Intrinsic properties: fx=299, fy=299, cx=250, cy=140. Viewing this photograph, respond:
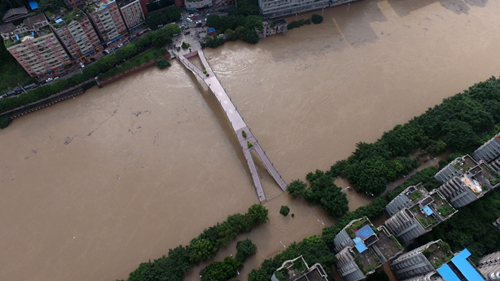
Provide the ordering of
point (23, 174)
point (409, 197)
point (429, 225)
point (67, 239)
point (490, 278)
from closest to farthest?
point (490, 278) < point (429, 225) < point (409, 197) < point (67, 239) < point (23, 174)

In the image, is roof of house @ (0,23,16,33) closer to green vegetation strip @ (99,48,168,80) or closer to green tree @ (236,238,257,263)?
green vegetation strip @ (99,48,168,80)

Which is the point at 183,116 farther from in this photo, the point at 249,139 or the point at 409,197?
the point at 409,197

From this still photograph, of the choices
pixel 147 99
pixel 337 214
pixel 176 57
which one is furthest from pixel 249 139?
pixel 176 57

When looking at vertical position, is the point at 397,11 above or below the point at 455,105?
above

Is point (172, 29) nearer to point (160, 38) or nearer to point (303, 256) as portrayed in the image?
point (160, 38)

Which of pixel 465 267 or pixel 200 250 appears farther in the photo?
pixel 200 250

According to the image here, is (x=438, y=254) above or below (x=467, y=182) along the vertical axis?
below

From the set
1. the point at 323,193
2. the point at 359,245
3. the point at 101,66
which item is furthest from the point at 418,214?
the point at 101,66
